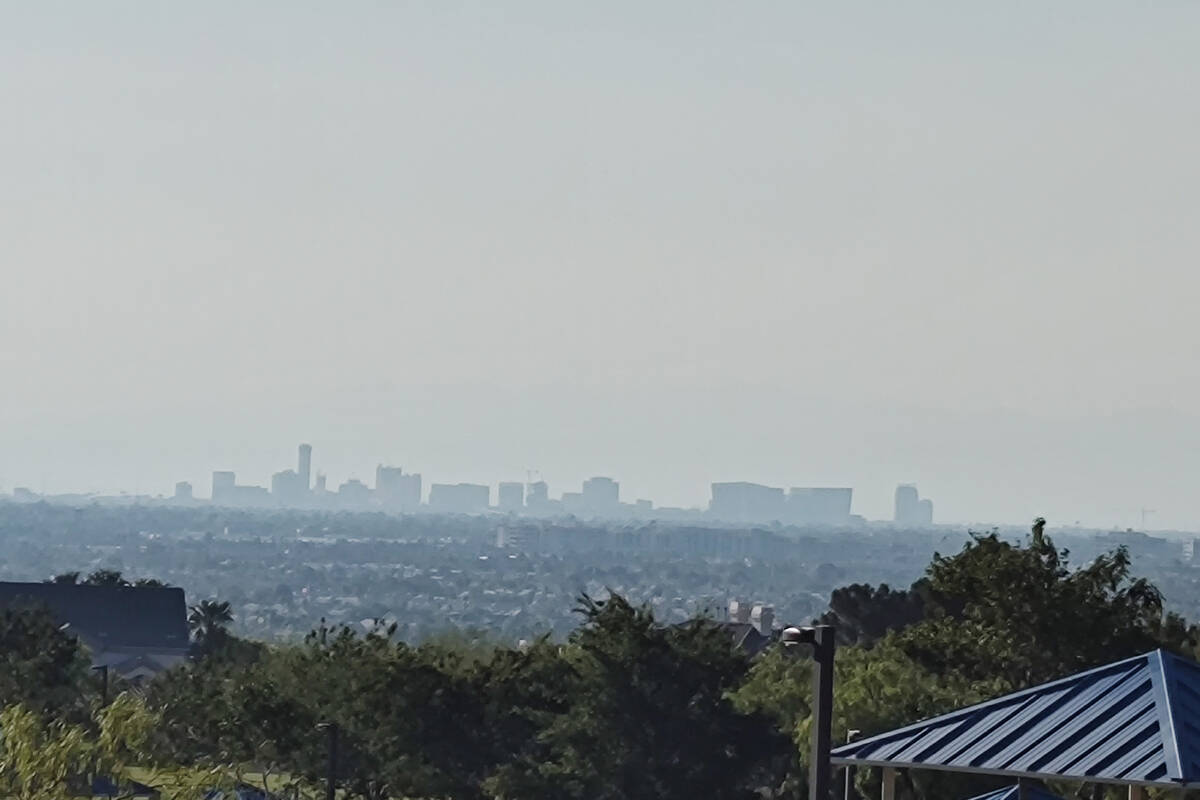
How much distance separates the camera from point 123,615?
5551 inches

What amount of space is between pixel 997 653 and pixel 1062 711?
25.7 meters

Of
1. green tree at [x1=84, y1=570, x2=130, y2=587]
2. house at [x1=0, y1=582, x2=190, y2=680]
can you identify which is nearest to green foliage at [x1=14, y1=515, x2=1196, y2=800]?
house at [x1=0, y1=582, x2=190, y2=680]

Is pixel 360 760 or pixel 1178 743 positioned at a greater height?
pixel 1178 743

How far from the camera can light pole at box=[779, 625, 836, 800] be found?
16.5 m

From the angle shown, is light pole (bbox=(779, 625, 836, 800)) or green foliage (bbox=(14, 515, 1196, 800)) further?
green foliage (bbox=(14, 515, 1196, 800))

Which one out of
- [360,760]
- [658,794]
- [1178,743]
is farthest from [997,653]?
[1178,743]

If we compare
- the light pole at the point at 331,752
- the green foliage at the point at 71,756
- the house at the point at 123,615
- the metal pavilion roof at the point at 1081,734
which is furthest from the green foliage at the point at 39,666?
the house at the point at 123,615

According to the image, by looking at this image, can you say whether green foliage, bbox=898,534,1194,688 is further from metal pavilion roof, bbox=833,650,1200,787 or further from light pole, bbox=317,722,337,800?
metal pavilion roof, bbox=833,650,1200,787

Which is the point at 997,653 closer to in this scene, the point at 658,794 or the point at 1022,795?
the point at 658,794

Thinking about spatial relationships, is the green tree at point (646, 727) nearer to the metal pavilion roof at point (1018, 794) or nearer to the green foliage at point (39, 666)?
the green foliage at point (39, 666)

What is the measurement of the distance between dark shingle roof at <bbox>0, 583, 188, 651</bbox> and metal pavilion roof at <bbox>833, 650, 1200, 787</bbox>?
117 m

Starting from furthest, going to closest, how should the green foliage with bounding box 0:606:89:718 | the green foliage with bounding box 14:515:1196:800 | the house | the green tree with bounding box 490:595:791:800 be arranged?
the house
the green foliage with bounding box 0:606:89:718
the green tree with bounding box 490:595:791:800
the green foliage with bounding box 14:515:1196:800

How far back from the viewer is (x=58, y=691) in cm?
6619

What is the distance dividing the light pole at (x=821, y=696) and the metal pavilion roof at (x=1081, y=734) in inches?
131
